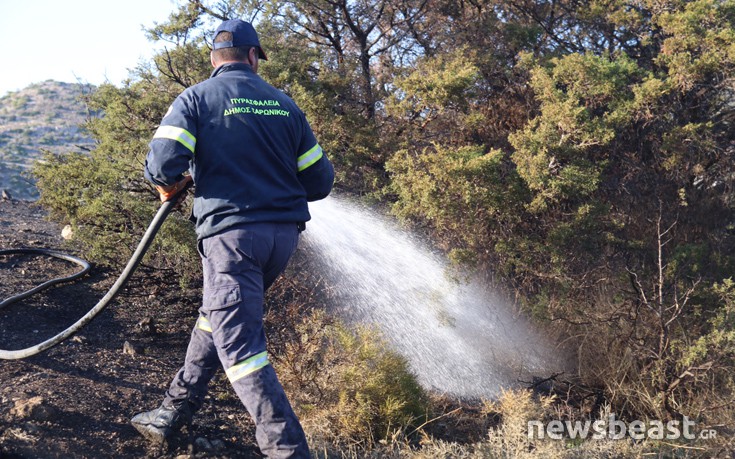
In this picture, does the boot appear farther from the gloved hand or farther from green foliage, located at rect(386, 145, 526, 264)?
green foliage, located at rect(386, 145, 526, 264)

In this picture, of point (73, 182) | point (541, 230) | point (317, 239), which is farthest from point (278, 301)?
point (541, 230)

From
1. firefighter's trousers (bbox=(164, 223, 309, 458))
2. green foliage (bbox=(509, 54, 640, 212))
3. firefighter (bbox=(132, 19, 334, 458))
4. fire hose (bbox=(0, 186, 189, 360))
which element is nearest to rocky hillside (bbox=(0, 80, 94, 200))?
green foliage (bbox=(509, 54, 640, 212))

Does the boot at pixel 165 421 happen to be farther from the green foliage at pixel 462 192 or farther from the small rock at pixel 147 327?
the green foliage at pixel 462 192

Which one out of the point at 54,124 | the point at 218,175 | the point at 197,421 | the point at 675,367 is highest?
the point at 54,124

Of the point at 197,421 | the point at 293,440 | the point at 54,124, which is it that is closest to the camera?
the point at 293,440

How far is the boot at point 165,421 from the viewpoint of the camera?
3422mm

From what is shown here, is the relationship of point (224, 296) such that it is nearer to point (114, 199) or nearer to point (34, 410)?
point (34, 410)

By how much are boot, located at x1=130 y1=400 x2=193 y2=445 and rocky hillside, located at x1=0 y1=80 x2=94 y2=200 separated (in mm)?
16435

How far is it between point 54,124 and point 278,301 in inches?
966

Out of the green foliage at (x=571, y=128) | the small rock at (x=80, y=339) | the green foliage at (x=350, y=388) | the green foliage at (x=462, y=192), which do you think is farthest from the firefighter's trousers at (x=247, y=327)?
the green foliage at (x=571, y=128)

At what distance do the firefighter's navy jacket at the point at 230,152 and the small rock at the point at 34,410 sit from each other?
4.15 ft

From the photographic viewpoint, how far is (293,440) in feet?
9.86

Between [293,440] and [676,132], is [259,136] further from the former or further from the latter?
[676,132]

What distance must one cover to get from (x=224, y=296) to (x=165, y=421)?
85 centimetres
